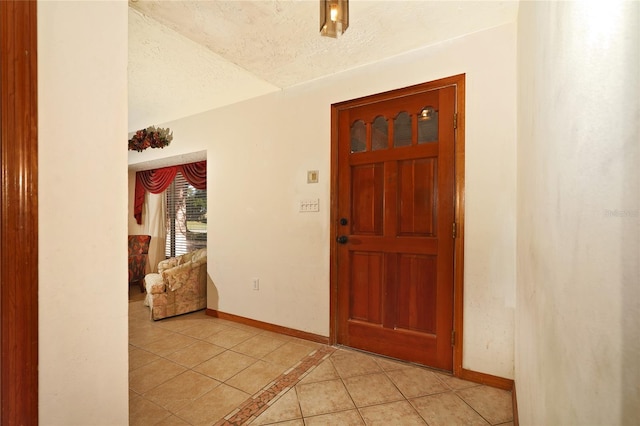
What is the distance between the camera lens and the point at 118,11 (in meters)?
1.04

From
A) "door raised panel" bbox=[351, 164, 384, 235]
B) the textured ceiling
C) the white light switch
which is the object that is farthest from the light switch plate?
the textured ceiling

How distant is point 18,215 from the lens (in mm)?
822

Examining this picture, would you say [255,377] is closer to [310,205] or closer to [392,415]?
[392,415]

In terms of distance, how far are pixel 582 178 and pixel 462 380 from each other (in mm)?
1950

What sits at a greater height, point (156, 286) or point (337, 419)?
point (156, 286)

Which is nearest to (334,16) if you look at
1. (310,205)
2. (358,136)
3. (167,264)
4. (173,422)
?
(358,136)

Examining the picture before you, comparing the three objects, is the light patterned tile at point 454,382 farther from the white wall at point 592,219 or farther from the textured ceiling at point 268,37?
the textured ceiling at point 268,37

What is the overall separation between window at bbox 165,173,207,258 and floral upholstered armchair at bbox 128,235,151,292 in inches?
15.2

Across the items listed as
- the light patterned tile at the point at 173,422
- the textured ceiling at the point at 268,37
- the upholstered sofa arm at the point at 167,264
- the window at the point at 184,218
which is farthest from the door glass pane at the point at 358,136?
the window at the point at 184,218

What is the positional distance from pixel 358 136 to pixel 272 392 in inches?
83.3

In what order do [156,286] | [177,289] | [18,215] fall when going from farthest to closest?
[177,289]
[156,286]
[18,215]

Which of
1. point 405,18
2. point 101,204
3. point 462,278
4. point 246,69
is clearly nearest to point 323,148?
point 246,69

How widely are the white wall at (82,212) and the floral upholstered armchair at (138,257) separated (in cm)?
428

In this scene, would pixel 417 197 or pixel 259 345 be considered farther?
pixel 259 345
